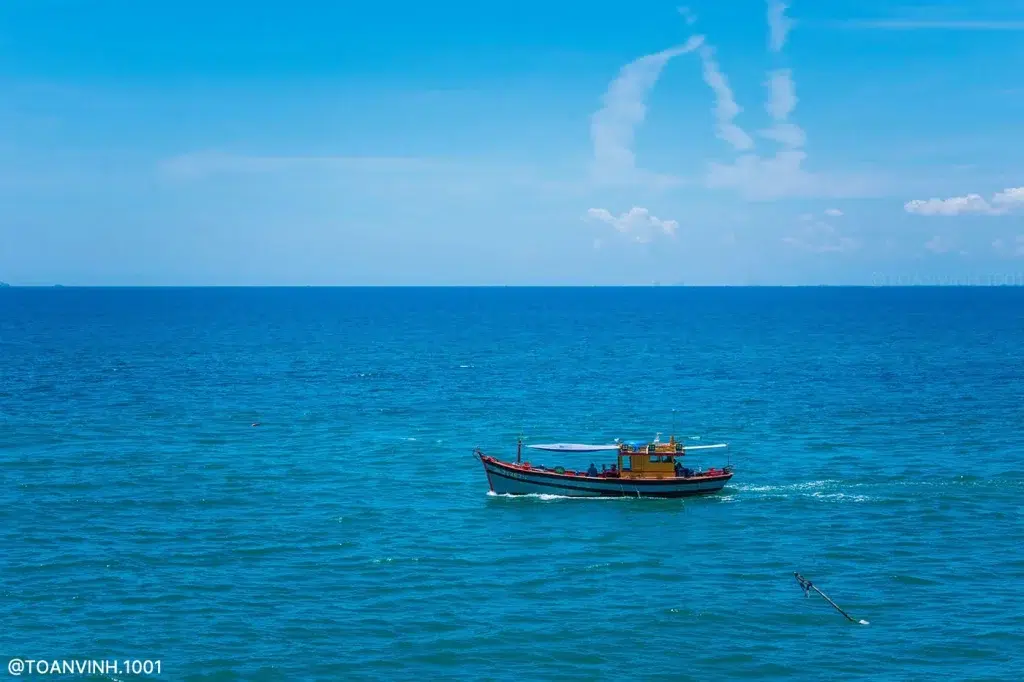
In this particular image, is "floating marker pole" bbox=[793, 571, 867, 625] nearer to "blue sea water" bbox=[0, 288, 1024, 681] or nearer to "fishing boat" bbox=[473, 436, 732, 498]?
"blue sea water" bbox=[0, 288, 1024, 681]

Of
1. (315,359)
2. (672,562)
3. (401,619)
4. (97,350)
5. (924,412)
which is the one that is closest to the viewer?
(401,619)

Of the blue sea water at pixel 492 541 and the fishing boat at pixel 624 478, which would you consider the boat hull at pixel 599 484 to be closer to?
the fishing boat at pixel 624 478

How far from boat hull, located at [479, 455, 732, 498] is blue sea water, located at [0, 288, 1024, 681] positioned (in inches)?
40.0

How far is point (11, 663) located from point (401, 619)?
54.7 ft

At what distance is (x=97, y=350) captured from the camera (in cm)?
17975

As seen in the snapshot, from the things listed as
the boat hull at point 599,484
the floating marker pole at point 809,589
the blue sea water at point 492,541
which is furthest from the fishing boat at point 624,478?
the floating marker pole at point 809,589

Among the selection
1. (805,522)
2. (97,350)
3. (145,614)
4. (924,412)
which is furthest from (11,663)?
(97,350)

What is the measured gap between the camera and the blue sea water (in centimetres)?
4353

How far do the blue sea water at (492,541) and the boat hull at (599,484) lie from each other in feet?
3.33

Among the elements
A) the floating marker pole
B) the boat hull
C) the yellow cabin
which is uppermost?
the yellow cabin

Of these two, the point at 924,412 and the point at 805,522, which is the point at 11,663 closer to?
the point at 805,522

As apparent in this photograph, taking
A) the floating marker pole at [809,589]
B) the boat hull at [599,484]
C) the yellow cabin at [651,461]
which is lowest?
the floating marker pole at [809,589]

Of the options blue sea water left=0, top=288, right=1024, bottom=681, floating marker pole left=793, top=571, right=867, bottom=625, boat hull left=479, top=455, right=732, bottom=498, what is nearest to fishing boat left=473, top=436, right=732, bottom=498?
boat hull left=479, top=455, right=732, bottom=498

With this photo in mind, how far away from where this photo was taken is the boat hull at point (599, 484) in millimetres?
70312
